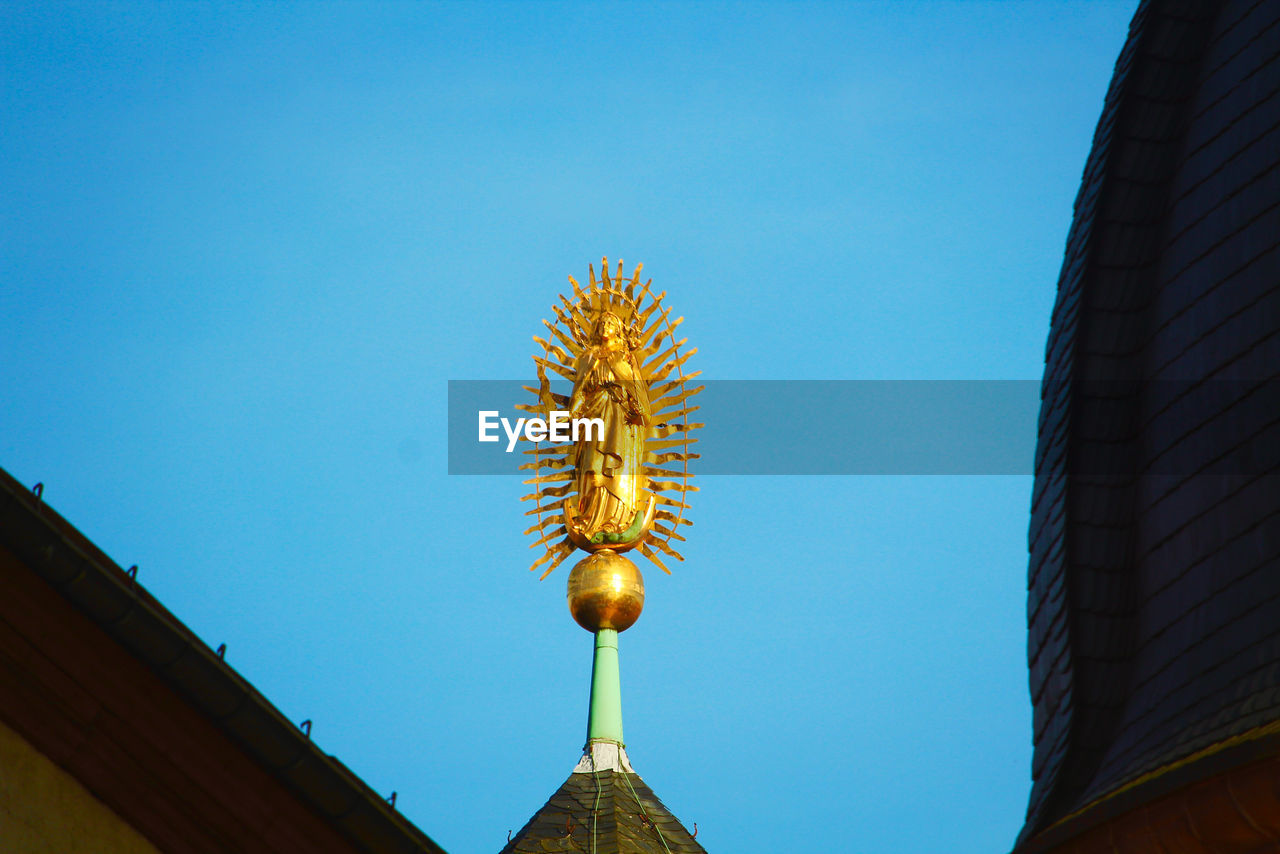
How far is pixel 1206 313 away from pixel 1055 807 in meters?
3.92

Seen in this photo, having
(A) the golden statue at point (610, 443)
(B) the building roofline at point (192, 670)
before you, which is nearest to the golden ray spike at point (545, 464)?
(A) the golden statue at point (610, 443)

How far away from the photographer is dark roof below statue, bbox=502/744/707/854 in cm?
2309

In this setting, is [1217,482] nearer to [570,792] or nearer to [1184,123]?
[1184,123]

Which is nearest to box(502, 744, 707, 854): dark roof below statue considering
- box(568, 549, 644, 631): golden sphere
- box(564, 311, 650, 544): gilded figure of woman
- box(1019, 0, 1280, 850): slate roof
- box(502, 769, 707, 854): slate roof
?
box(502, 769, 707, 854): slate roof

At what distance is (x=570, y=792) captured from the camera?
24.7 m

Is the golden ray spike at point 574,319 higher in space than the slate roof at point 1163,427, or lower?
higher

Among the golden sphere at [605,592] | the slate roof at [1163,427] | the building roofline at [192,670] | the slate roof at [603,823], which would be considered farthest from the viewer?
the golden sphere at [605,592]

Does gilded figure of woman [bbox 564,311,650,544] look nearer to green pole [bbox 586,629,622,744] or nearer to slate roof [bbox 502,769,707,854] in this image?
green pole [bbox 586,629,622,744]

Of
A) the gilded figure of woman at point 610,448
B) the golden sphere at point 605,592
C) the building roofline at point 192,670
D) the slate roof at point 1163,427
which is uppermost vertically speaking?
the gilded figure of woman at point 610,448

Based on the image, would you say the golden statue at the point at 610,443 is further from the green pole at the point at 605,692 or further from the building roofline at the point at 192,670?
the building roofline at the point at 192,670

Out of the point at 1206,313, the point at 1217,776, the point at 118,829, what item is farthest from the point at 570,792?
the point at 118,829

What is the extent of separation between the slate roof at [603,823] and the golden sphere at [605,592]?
2.07m

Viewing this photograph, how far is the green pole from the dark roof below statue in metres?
0.57

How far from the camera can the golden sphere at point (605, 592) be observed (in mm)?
25281
